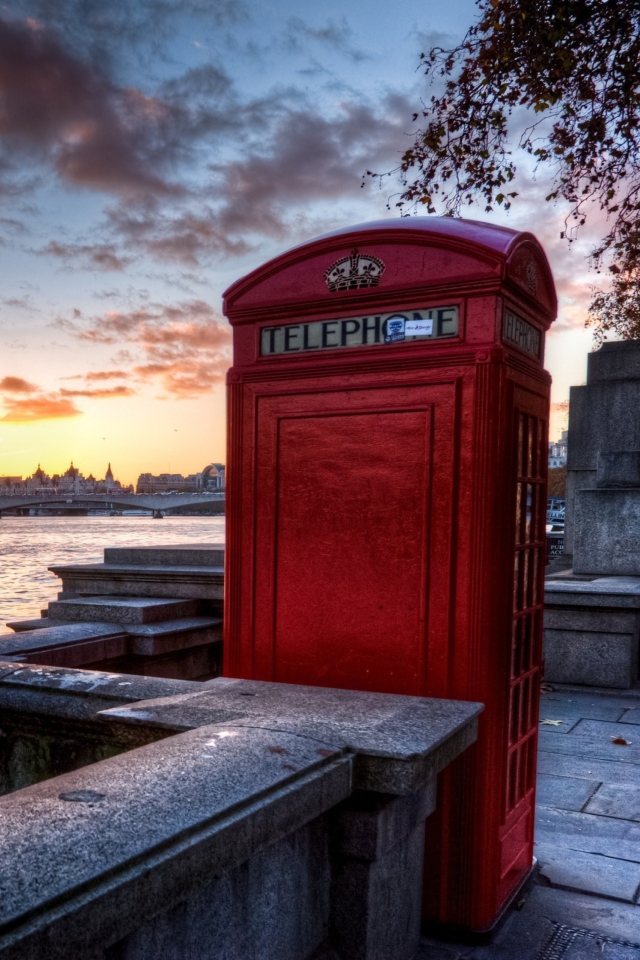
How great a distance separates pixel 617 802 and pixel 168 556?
320 centimetres

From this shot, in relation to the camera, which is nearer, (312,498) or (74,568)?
(312,498)

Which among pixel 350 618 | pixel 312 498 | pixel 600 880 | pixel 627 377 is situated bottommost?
pixel 600 880

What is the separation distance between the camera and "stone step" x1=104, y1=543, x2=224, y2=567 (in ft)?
17.8

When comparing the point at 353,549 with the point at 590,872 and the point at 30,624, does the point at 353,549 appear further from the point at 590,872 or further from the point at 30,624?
the point at 30,624

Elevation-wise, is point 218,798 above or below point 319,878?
above

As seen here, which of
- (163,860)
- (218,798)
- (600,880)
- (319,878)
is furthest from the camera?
(600,880)

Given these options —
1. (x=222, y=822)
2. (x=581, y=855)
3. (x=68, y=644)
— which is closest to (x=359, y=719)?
(x=222, y=822)

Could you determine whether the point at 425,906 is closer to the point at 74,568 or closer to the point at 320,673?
the point at 320,673

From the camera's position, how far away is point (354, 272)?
2.91 m

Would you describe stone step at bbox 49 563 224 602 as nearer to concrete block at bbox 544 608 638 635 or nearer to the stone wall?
the stone wall

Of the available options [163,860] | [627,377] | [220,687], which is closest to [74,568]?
[220,687]

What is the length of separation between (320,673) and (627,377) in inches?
348

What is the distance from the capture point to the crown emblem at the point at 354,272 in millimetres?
2877

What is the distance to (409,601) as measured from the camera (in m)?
2.82
